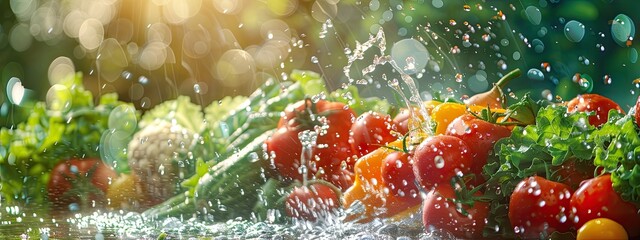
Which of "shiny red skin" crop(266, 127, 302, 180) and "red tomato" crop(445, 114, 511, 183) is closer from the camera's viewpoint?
"red tomato" crop(445, 114, 511, 183)

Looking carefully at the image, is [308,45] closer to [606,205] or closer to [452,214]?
[452,214]

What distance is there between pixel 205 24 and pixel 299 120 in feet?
7.71

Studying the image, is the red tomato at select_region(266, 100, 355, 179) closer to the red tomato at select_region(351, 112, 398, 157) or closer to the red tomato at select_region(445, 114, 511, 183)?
the red tomato at select_region(351, 112, 398, 157)

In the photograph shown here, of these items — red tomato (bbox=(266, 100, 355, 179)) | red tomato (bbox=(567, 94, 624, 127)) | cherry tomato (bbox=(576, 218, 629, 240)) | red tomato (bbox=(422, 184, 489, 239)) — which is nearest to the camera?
cherry tomato (bbox=(576, 218, 629, 240))

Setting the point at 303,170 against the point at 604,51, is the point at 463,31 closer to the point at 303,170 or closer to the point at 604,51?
the point at 604,51

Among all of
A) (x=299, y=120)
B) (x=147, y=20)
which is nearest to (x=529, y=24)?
(x=299, y=120)

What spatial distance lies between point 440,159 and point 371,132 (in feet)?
1.41

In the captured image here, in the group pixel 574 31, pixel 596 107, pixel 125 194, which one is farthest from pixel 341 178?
pixel 574 31

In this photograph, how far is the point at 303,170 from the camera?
202cm

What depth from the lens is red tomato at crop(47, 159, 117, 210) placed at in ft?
8.14

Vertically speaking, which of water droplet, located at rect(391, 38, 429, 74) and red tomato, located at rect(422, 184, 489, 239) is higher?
water droplet, located at rect(391, 38, 429, 74)

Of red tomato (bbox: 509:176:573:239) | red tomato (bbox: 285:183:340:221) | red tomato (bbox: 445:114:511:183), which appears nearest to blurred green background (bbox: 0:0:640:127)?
red tomato (bbox: 285:183:340:221)

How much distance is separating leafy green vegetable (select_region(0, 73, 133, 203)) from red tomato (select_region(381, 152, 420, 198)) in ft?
4.16

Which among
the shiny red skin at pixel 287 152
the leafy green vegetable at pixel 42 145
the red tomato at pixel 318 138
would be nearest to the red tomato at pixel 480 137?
the red tomato at pixel 318 138
